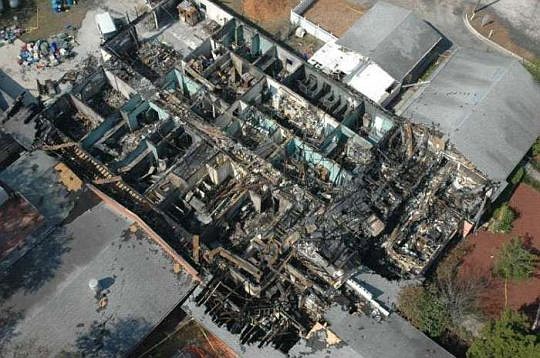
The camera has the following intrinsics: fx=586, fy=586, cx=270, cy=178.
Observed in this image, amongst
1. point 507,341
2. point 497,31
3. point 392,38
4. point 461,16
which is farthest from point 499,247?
point 461,16

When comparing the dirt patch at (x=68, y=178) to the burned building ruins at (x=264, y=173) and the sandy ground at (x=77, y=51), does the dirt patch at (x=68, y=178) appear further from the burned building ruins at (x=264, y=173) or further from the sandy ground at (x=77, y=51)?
the sandy ground at (x=77, y=51)

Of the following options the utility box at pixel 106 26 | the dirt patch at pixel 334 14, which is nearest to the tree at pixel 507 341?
the dirt patch at pixel 334 14

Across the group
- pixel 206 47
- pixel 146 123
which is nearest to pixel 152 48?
pixel 206 47

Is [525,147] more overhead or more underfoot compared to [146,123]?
more overhead

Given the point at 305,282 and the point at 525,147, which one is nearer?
the point at 305,282

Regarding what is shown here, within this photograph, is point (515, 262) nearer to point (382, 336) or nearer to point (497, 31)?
point (382, 336)

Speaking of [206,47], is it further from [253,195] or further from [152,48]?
[253,195]

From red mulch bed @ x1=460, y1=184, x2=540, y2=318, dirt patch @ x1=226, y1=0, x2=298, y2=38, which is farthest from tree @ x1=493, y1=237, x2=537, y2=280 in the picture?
dirt patch @ x1=226, y1=0, x2=298, y2=38
